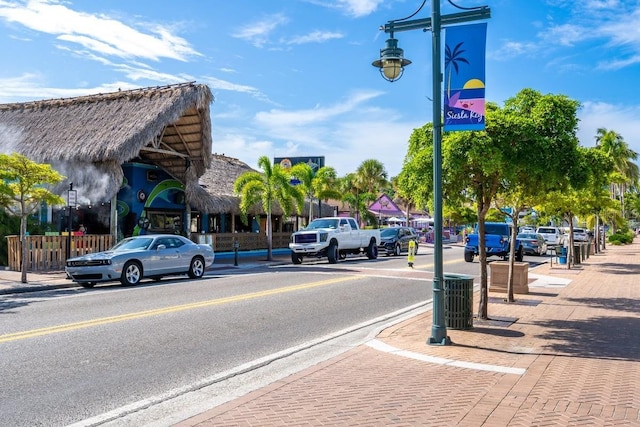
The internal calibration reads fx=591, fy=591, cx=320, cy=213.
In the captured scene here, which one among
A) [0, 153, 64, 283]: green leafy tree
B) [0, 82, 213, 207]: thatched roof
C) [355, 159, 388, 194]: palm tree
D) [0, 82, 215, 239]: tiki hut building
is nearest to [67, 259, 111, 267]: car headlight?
[0, 153, 64, 283]: green leafy tree

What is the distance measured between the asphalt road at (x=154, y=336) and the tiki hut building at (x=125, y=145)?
26.5 feet

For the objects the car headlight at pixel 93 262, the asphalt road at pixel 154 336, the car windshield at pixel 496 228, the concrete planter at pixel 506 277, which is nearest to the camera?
the asphalt road at pixel 154 336

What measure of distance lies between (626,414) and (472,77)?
511 cm

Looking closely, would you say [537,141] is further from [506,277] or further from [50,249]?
[50,249]

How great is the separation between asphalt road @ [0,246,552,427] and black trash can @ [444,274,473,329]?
1586 mm

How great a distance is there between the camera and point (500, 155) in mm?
9281

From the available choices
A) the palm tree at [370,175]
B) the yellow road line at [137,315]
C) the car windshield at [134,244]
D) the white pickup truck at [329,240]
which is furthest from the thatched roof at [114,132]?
the palm tree at [370,175]

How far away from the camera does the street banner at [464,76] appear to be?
8.63 meters

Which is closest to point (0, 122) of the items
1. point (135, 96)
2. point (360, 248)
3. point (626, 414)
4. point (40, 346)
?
point (135, 96)

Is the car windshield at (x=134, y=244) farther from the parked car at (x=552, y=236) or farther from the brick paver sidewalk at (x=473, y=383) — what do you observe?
the parked car at (x=552, y=236)

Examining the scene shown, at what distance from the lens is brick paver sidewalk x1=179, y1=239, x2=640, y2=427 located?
5.33 meters

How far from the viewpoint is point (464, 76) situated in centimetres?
877

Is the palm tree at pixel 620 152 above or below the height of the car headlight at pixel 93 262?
above

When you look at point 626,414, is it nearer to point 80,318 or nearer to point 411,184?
point 411,184
